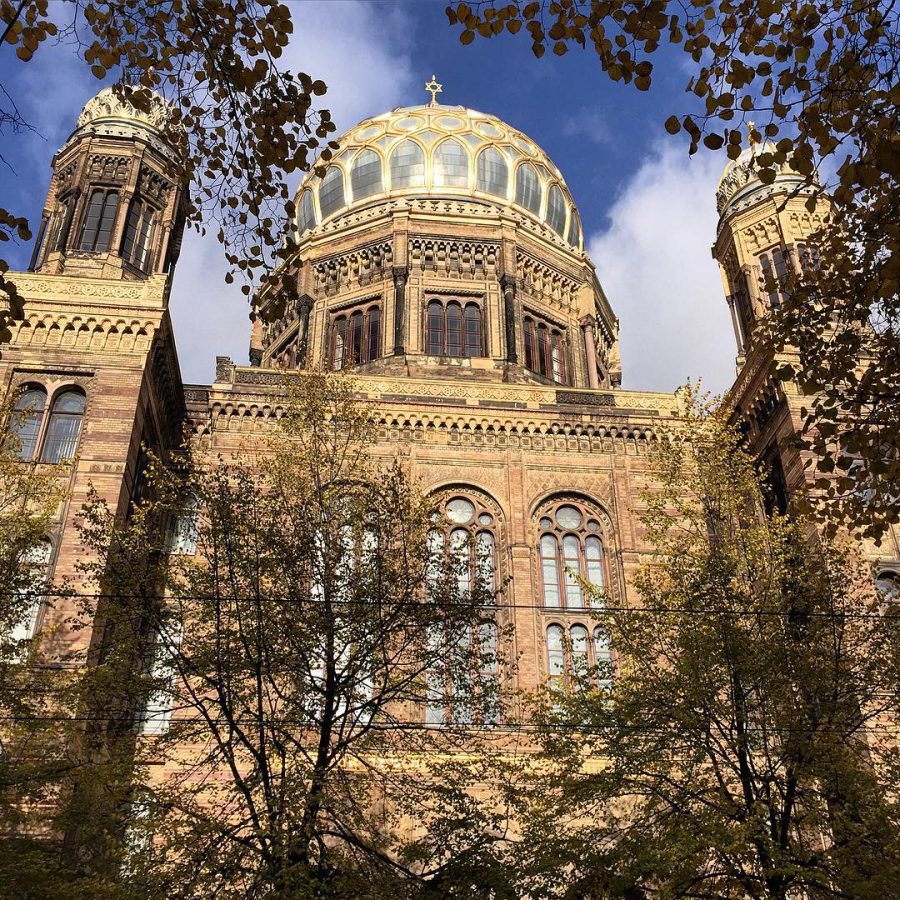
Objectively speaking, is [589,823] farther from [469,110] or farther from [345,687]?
[469,110]

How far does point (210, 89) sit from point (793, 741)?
35.6 ft

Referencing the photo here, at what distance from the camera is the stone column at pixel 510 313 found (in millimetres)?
31625

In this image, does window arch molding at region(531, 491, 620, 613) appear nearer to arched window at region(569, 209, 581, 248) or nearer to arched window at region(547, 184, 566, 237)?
arched window at region(547, 184, 566, 237)

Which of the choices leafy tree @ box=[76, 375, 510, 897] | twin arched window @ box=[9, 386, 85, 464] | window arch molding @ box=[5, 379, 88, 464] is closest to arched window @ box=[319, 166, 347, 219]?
window arch molding @ box=[5, 379, 88, 464]

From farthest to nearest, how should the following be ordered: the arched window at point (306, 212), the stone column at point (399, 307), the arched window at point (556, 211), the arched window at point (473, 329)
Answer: the arched window at point (556, 211)
the arched window at point (306, 212)
the arched window at point (473, 329)
the stone column at point (399, 307)

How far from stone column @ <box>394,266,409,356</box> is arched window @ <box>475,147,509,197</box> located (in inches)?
229

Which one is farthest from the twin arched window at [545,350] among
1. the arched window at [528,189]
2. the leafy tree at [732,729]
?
the leafy tree at [732,729]

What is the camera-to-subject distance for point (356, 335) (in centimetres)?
3338

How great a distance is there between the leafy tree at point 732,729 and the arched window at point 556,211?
72.5 ft

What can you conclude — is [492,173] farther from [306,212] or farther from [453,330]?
[453,330]

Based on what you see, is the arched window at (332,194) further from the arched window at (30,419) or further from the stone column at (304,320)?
the arched window at (30,419)

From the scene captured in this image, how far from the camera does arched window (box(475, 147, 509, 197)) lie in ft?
121

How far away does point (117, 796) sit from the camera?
39.6 ft

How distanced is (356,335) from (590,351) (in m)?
7.92
